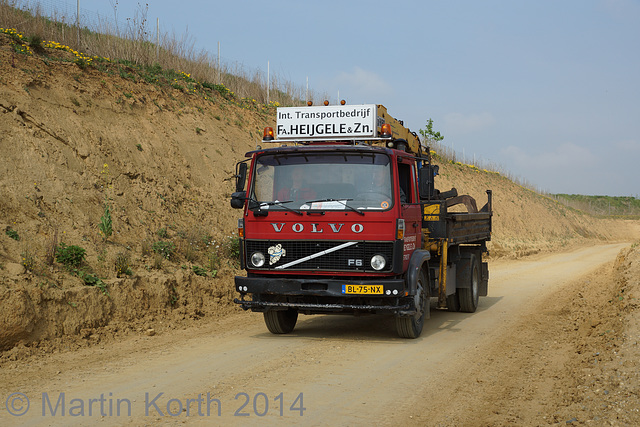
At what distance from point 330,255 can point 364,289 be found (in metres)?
0.68

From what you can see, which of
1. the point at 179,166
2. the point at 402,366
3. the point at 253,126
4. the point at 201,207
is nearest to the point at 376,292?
the point at 402,366

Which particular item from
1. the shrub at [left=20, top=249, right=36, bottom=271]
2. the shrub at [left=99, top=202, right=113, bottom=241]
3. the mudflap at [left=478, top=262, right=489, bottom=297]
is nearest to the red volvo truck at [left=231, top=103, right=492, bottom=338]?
the shrub at [left=20, top=249, right=36, bottom=271]

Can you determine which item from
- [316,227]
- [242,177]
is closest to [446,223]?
[316,227]

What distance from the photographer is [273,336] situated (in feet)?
30.3

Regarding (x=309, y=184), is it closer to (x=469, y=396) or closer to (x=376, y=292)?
(x=376, y=292)

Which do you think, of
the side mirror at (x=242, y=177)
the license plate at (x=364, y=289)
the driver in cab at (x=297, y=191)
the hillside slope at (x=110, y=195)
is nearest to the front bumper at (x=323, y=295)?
the license plate at (x=364, y=289)

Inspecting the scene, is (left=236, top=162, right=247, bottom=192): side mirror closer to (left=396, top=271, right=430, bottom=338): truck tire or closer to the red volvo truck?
the red volvo truck

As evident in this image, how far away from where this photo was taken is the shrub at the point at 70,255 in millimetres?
9781

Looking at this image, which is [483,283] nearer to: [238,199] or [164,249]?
[238,199]

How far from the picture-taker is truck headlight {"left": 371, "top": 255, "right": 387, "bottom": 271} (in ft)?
26.9

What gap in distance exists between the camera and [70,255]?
988 centimetres

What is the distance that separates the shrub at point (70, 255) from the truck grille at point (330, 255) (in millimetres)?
3488

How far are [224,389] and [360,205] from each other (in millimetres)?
3313

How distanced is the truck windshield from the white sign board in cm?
95
